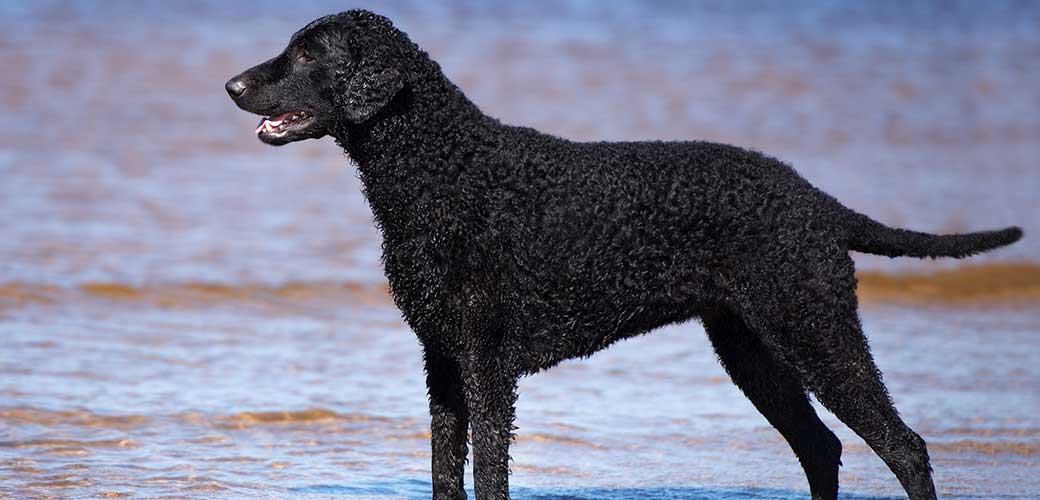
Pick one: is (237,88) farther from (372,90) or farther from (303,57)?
(372,90)

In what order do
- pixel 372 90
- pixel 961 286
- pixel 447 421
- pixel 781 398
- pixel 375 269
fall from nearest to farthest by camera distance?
pixel 372 90, pixel 447 421, pixel 781 398, pixel 375 269, pixel 961 286

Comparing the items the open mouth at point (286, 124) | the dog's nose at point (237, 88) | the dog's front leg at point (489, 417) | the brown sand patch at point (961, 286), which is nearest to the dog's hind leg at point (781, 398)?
the dog's front leg at point (489, 417)

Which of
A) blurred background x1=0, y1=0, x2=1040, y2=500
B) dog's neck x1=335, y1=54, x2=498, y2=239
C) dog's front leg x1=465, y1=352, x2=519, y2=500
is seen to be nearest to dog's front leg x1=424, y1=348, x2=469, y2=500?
dog's front leg x1=465, y1=352, x2=519, y2=500

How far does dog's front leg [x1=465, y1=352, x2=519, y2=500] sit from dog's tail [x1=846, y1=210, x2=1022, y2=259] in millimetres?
1480

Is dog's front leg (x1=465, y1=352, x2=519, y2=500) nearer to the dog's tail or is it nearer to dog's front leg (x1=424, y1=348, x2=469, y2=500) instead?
dog's front leg (x1=424, y1=348, x2=469, y2=500)

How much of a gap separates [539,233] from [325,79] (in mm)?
962

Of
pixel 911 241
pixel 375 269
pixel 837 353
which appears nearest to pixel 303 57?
pixel 837 353

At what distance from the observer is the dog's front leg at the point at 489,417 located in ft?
17.5

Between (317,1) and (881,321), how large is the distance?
1917 cm

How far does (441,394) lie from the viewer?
5641 mm

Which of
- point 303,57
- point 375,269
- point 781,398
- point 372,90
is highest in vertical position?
point 375,269

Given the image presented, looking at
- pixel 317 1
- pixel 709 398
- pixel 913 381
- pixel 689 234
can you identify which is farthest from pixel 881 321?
pixel 317 1

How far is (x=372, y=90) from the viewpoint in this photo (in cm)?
518

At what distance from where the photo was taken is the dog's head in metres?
5.20
